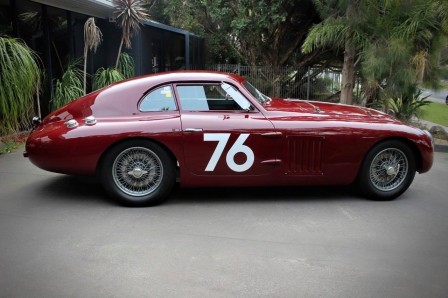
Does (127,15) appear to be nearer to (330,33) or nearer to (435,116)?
(330,33)

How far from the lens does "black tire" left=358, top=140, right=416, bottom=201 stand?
16.2 ft

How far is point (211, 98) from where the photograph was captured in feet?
16.6

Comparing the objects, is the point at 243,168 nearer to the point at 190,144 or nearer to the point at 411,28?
the point at 190,144

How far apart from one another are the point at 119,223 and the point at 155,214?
0.41m

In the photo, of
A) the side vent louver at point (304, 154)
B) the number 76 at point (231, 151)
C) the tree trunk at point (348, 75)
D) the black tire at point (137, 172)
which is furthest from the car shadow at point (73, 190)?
the tree trunk at point (348, 75)

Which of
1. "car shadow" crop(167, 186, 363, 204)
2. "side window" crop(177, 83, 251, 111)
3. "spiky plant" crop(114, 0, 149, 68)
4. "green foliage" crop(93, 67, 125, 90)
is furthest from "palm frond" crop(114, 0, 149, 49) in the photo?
"car shadow" crop(167, 186, 363, 204)

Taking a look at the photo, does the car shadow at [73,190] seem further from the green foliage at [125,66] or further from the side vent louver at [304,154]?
the green foliage at [125,66]

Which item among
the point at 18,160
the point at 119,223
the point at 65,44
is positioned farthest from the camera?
the point at 65,44

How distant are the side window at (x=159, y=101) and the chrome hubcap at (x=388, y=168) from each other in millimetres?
2344

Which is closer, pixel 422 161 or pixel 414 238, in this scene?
pixel 414 238

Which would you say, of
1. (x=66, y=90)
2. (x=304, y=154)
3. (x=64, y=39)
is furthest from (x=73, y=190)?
(x=64, y=39)

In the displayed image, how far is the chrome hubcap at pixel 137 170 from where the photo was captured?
15.4ft

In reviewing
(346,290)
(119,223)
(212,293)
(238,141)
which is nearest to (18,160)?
Answer: (119,223)

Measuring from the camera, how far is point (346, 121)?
494cm
